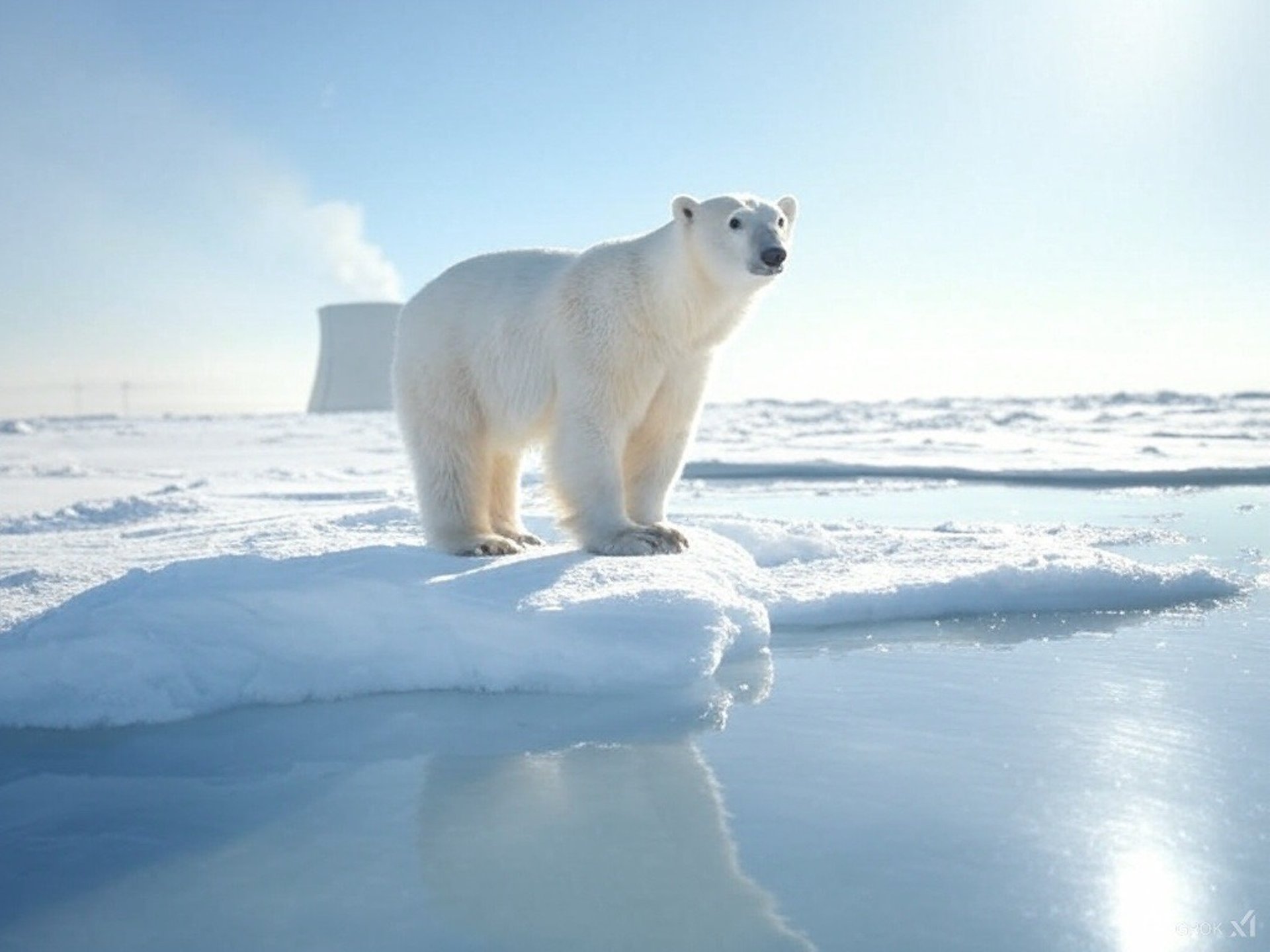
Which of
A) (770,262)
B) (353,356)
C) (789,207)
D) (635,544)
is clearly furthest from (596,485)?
(353,356)

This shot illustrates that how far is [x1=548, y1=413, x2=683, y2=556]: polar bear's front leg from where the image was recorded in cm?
345

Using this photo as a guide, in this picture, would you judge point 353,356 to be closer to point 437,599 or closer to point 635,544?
point 635,544

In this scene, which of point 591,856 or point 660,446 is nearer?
point 591,856

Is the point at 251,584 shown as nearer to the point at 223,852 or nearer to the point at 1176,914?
the point at 223,852

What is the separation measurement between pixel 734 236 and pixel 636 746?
1.87m

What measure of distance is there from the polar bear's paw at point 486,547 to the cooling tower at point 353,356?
111ft

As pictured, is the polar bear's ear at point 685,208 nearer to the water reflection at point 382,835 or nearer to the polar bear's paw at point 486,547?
the polar bear's paw at point 486,547

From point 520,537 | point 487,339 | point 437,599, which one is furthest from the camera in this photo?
point 520,537

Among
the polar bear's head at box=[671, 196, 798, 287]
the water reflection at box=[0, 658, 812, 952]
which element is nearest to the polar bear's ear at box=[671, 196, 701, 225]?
the polar bear's head at box=[671, 196, 798, 287]

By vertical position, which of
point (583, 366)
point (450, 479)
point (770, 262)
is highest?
point (770, 262)

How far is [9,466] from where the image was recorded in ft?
41.9

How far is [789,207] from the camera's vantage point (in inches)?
152

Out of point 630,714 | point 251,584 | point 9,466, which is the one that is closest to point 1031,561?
point 630,714

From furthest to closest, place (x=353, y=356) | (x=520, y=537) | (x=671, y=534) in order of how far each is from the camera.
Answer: (x=353, y=356)
(x=520, y=537)
(x=671, y=534)
